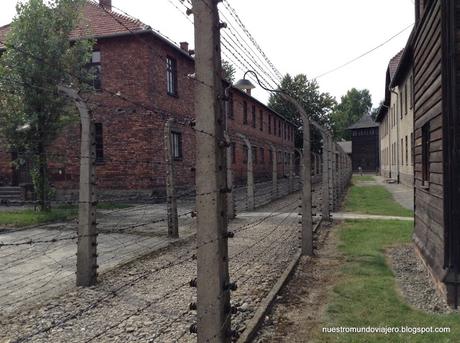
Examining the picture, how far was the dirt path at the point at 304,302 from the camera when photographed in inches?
177

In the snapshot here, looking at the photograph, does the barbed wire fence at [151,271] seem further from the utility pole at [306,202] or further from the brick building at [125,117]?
the brick building at [125,117]

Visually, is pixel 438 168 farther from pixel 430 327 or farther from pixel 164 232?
pixel 164 232

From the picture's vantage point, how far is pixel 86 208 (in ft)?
19.1

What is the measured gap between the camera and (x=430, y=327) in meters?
4.57

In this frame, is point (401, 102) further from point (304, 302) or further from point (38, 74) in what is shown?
point (304, 302)

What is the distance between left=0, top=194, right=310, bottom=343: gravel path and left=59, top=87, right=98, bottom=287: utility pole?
0.88 ft

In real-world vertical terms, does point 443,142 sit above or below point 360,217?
above

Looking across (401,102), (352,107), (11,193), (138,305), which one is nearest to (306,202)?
(138,305)

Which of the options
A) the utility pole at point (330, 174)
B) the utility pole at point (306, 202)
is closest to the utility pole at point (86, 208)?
the utility pole at point (306, 202)

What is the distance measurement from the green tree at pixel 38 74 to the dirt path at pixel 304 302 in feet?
30.8

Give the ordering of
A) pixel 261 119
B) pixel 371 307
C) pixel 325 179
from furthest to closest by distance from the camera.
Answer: pixel 261 119, pixel 325 179, pixel 371 307

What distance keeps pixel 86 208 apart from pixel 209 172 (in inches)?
128

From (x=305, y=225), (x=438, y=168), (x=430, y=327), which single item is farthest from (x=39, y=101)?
(x=430, y=327)

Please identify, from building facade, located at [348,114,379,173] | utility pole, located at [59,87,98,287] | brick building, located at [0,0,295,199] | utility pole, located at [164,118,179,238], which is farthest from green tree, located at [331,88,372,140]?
utility pole, located at [59,87,98,287]
